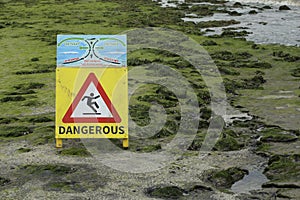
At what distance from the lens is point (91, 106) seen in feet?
41.1

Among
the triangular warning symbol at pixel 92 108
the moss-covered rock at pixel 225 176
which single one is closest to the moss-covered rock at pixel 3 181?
the triangular warning symbol at pixel 92 108

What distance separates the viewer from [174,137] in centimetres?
1382

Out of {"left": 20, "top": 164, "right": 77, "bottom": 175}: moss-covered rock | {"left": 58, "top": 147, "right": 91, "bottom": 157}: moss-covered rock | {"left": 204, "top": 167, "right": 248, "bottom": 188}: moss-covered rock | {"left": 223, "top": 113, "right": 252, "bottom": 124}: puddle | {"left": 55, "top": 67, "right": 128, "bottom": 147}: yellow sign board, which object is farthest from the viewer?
{"left": 223, "top": 113, "right": 252, "bottom": 124}: puddle

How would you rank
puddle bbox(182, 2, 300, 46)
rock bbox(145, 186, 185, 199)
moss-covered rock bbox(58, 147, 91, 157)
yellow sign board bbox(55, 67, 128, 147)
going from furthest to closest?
puddle bbox(182, 2, 300, 46) < yellow sign board bbox(55, 67, 128, 147) < moss-covered rock bbox(58, 147, 91, 157) < rock bbox(145, 186, 185, 199)

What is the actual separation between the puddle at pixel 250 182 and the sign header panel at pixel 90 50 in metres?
3.46

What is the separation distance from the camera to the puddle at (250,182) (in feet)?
33.9

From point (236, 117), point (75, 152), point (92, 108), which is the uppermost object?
point (92, 108)

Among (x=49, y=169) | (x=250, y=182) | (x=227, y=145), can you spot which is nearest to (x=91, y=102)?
(x=49, y=169)

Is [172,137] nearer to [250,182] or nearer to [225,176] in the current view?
[225,176]

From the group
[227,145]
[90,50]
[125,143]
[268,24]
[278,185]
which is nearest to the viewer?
[278,185]

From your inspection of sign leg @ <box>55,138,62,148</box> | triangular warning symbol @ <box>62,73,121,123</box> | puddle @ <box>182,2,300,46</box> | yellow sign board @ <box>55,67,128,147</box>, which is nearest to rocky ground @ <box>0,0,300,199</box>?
sign leg @ <box>55,138,62,148</box>

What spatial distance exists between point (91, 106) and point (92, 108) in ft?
0.15

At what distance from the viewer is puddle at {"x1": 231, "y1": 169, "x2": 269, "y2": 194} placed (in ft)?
33.9

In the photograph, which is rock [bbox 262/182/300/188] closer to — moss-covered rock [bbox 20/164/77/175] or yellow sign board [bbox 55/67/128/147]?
yellow sign board [bbox 55/67/128/147]
